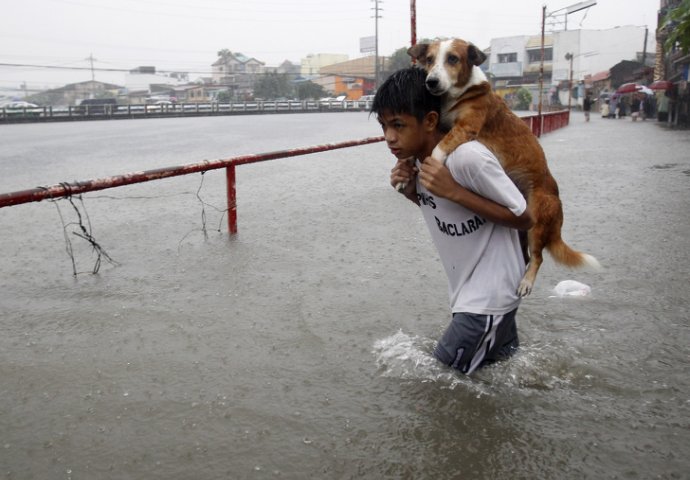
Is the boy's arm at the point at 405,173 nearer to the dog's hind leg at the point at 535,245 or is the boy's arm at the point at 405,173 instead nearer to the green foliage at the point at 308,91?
the dog's hind leg at the point at 535,245

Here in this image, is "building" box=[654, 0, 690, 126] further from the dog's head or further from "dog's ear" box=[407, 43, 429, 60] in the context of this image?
the dog's head

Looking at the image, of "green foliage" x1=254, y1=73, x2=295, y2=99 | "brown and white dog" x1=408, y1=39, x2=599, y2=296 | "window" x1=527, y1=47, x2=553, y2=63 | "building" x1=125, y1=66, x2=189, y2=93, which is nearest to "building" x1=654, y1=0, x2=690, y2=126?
"brown and white dog" x1=408, y1=39, x2=599, y2=296

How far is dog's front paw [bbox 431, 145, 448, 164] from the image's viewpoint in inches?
101

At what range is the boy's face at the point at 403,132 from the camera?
8.40ft

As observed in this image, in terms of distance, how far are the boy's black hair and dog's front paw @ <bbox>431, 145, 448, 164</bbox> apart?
146 mm

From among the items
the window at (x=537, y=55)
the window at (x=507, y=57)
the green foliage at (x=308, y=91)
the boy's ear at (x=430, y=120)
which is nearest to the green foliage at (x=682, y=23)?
the boy's ear at (x=430, y=120)

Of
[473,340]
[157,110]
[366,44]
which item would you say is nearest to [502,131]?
[473,340]

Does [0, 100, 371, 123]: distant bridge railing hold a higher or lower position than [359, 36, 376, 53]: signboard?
lower

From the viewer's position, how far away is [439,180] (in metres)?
2.41

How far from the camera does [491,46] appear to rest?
257ft

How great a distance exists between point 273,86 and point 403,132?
92.5m

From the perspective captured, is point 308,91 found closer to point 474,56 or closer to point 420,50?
point 420,50

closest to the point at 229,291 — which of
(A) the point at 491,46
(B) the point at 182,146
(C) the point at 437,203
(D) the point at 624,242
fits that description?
(C) the point at 437,203

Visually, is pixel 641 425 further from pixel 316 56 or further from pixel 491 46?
pixel 316 56
